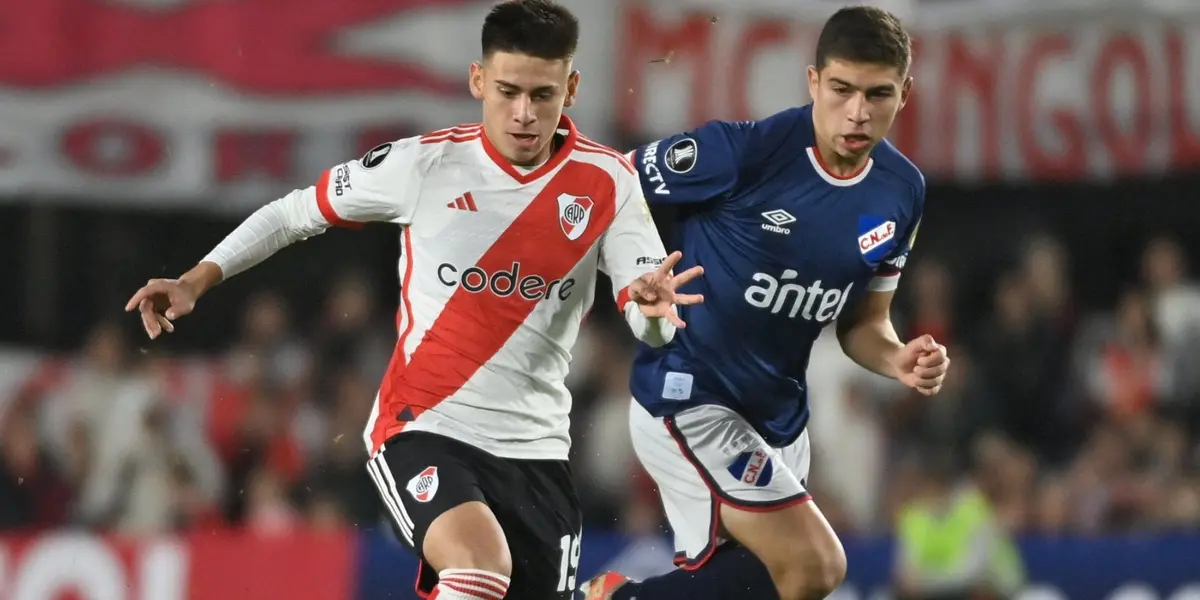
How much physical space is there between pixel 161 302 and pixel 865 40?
7.76ft

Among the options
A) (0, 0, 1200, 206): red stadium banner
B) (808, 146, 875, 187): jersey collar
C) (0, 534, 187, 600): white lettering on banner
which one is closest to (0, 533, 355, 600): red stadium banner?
(0, 534, 187, 600): white lettering on banner

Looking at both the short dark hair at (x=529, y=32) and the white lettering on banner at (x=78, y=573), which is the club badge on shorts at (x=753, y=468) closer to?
the short dark hair at (x=529, y=32)

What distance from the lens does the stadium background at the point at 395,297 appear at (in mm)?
9547

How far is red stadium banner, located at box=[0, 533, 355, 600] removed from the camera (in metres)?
8.78

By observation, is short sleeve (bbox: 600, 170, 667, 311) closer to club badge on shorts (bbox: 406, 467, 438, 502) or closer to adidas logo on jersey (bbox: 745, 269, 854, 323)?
adidas logo on jersey (bbox: 745, 269, 854, 323)

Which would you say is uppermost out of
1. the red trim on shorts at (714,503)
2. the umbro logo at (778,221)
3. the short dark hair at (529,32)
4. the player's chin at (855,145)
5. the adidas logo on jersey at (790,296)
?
the short dark hair at (529,32)

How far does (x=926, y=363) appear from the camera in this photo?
5488mm

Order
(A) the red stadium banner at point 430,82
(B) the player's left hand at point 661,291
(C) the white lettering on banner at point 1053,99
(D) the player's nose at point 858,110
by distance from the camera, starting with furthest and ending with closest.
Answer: (C) the white lettering on banner at point 1053,99 → (A) the red stadium banner at point 430,82 → (D) the player's nose at point 858,110 → (B) the player's left hand at point 661,291

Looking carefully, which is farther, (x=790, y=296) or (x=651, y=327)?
(x=790, y=296)

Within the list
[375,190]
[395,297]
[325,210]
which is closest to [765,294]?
[375,190]

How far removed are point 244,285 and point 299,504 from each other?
2.38m

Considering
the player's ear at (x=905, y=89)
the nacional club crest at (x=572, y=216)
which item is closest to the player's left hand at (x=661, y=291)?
the nacional club crest at (x=572, y=216)

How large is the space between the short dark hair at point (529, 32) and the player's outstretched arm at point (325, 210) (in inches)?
18.3

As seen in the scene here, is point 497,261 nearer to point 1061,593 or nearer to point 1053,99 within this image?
point 1061,593
